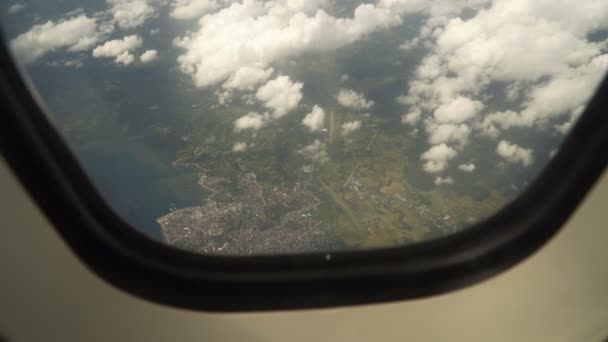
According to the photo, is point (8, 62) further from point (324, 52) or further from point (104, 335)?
point (324, 52)

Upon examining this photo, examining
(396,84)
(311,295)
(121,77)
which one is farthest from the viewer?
(396,84)

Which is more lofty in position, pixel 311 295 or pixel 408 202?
pixel 311 295

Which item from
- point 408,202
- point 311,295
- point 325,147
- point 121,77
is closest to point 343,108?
point 325,147

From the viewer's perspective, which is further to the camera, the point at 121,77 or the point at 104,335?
the point at 121,77

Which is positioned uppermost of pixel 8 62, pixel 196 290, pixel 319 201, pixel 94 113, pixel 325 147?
pixel 8 62

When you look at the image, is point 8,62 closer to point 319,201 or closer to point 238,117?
point 238,117

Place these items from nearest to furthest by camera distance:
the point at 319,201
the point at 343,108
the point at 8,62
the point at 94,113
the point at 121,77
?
the point at 8,62, the point at 94,113, the point at 121,77, the point at 319,201, the point at 343,108

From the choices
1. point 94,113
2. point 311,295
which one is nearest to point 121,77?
point 94,113
